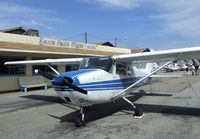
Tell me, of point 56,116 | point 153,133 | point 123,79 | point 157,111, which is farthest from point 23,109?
point 153,133

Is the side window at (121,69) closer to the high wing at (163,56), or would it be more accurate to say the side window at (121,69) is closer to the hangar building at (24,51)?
the high wing at (163,56)

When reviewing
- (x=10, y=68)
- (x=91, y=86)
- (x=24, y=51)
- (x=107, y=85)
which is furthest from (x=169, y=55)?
(x=10, y=68)

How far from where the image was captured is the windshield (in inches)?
386

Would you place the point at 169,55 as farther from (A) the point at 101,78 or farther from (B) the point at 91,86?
(B) the point at 91,86

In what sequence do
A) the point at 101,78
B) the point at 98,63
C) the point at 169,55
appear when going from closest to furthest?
the point at 101,78, the point at 98,63, the point at 169,55

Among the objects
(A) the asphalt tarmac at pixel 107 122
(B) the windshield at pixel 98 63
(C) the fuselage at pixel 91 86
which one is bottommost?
(A) the asphalt tarmac at pixel 107 122

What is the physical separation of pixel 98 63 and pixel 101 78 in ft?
2.42

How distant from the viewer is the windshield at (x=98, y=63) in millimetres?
9812

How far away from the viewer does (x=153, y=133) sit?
7484 millimetres

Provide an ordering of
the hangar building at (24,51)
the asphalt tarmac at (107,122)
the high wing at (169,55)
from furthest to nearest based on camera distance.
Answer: the hangar building at (24,51) → the high wing at (169,55) → the asphalt tarmac at (107,122)

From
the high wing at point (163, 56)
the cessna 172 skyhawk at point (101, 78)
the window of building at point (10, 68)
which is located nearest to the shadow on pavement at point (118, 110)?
the cessna 172 skyhawk at point (101, 78)

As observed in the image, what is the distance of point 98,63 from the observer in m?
9.91

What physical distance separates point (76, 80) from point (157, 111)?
157 inches

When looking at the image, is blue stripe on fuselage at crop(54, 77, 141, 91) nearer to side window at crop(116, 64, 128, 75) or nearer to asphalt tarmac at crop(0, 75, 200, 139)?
side window at crop(116, 64, 128, 75)
